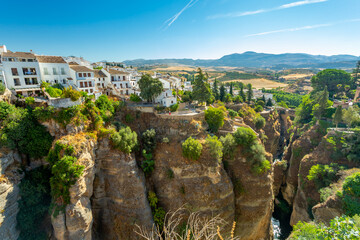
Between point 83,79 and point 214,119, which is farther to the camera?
point 83,79

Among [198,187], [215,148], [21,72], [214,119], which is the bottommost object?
[198,187]

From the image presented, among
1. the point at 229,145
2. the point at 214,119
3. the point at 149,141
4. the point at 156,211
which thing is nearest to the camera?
the point at 156,211

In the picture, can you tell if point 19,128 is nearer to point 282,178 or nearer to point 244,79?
point 282,178

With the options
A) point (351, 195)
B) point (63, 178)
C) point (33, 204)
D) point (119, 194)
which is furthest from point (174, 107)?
point (351, 195)

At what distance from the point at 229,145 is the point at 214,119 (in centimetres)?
583

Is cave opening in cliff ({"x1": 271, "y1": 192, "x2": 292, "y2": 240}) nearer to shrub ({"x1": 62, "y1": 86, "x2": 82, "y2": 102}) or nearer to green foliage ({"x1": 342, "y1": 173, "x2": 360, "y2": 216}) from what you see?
green foliage ({"x1": 342, "y1": 173, "x2": 360, "y2": 216})

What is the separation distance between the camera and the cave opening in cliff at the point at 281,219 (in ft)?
121

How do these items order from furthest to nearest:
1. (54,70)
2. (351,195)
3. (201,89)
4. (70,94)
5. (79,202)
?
(201,89) → (54,70) → (70,94) → (79,202) → (351,195)

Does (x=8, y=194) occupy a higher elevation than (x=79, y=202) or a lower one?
higher

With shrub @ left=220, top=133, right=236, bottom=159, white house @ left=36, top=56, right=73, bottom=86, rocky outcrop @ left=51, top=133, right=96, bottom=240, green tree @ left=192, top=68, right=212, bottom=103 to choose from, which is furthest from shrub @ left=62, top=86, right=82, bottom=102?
shrub @ left=220, top=133, right=236, bottom=159

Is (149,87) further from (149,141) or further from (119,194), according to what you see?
(119,194)

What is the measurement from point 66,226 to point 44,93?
2126cm

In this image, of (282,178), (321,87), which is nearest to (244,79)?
(321,87)

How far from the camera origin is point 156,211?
93.5 ft
